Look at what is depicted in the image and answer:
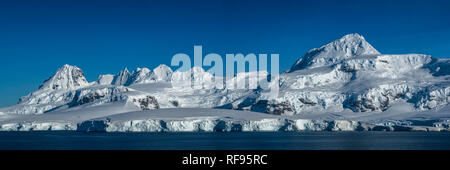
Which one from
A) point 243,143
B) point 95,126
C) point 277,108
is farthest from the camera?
point 277,108

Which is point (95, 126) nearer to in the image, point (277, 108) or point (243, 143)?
point (277, 108)

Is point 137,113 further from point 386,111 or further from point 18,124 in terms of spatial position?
point 386,111

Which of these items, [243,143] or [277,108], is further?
[277,108]

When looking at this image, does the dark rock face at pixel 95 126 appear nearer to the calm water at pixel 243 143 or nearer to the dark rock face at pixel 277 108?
the calm water at pixel 243 143

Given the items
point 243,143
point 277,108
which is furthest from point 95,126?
point 243,143

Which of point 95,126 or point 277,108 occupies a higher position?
point 277,108

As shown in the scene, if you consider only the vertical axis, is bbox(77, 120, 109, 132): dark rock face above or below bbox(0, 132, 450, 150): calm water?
above

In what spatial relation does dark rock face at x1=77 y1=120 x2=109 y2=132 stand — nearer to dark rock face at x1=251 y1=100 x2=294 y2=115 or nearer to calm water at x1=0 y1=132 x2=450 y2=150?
calm water at x1=0 y1=132 x2=450 y2=150

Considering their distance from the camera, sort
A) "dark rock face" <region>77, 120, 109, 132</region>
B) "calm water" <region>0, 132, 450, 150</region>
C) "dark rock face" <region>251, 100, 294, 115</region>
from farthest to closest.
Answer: "dark rock face" <region>251, 100, 294, 115</region> < "dark rock face" <region>77, 120, 109, 132</region> < "calm water" <region>0, 132, 450, 150</region>

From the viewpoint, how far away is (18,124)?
180375 millimetres

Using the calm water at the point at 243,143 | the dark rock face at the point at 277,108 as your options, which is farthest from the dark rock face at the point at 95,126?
the dark rock face at the point at 277,108

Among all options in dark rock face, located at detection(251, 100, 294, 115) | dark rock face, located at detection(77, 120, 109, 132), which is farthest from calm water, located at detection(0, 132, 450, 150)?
dark rock face, located at detection(251, 100, 294, 115)
